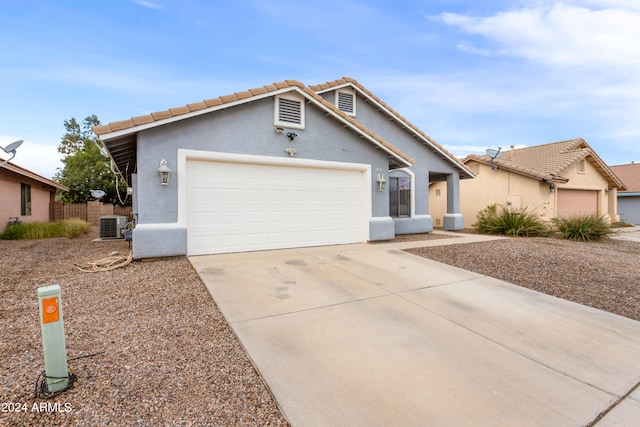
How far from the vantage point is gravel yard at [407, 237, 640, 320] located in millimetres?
4984

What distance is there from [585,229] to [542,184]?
3799mm

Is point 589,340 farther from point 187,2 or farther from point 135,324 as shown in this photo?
point 187,2

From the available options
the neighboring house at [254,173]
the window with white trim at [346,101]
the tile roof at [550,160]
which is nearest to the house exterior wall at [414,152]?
the window with white trim at [346,101]

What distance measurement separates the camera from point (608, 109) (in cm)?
1688

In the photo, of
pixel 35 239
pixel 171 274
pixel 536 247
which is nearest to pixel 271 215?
pixel 171 274

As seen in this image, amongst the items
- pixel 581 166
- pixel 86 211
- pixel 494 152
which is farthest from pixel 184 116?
pixel 581 166

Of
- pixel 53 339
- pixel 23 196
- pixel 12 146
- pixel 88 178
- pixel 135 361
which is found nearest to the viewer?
pixel 53 339

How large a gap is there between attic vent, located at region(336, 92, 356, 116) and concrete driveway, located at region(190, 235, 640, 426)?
27.3 ft

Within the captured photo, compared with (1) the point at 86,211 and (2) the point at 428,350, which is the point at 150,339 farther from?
(1) the point at 86,211

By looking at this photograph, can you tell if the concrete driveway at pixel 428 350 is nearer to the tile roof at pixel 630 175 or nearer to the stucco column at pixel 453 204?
the stucco column at pixel 453 204

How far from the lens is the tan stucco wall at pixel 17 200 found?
1269cm

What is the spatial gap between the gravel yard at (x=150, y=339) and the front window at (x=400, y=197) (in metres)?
5.05

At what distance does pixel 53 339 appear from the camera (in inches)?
91.1

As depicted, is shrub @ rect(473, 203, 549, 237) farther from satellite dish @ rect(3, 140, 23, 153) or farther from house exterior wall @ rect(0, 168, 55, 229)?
house exterior wall @ rect(0, 168, 55, 229)
